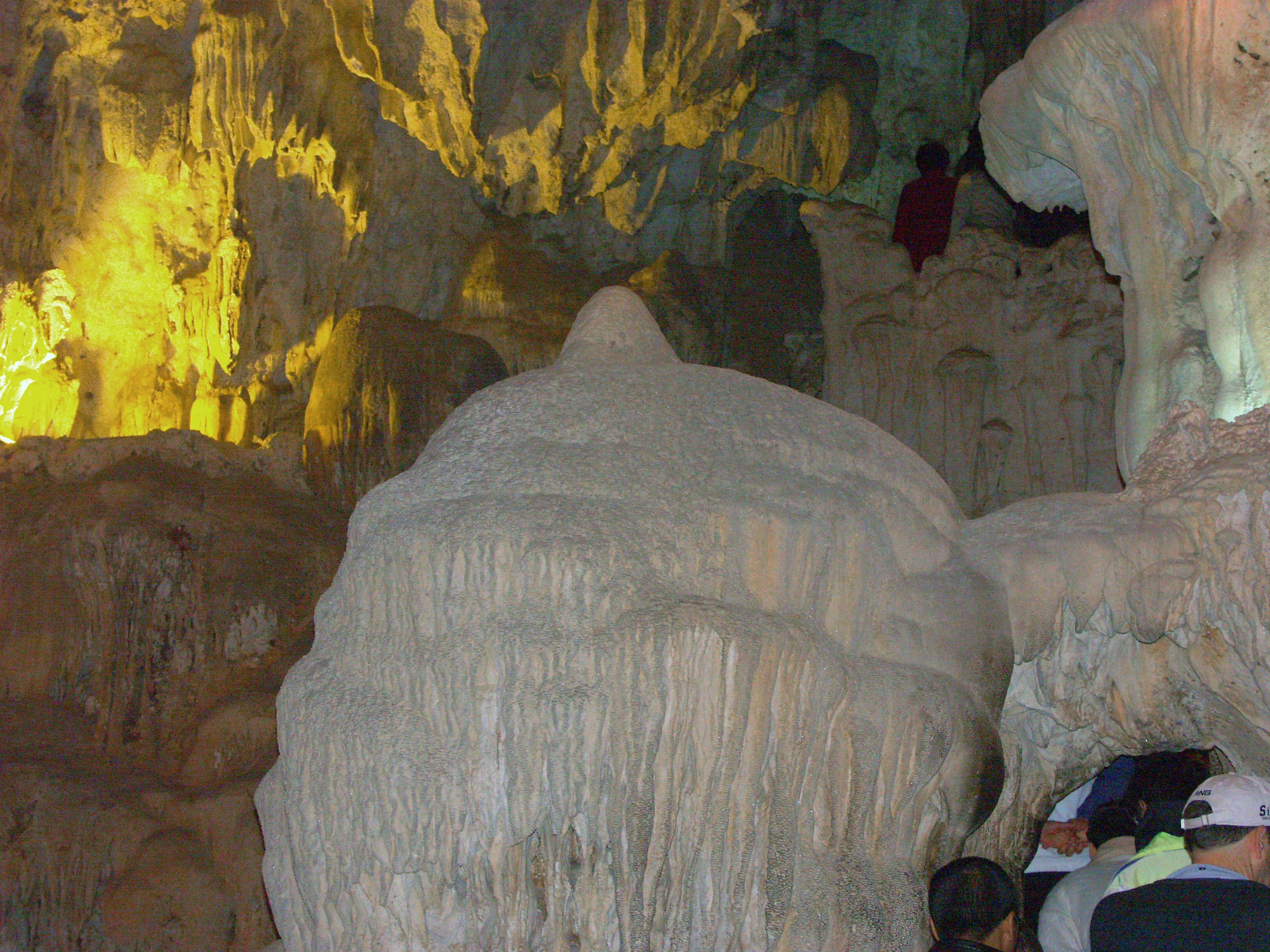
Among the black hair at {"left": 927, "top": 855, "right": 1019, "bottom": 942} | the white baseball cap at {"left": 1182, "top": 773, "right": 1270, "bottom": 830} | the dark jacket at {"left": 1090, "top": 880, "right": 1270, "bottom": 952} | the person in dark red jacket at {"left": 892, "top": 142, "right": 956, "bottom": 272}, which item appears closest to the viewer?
the dark jacket at {"left": 1090, "top": 880, "right": 1270, "bottom": 952}

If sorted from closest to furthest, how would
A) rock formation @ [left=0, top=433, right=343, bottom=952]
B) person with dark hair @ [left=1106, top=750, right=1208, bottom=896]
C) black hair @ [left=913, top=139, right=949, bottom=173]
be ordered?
1. person with dark hair @ [left=1106, top=750, right=1208, bottom=896]
2. rock formation @ [left=0, top=433, right=343, bottom=952]
3. black hair @ [left=913, top=139, right=949, bottom=173]

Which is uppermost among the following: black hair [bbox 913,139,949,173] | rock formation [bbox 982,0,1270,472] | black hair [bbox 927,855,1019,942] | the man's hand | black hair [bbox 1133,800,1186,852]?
black hair [bbox 913,139,949,173]

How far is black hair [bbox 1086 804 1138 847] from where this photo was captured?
326 centimetres

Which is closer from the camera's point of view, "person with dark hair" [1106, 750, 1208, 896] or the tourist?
"person with dark hair" [1106, 750, 1208, 896]

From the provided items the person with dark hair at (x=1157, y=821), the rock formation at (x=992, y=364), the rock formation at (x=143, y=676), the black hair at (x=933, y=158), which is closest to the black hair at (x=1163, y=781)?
the person with dark hair at (x=1157, y=821)

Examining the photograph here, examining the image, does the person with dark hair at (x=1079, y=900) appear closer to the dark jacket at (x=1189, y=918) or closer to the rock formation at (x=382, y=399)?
the dark jacket at (x=1189, y=918)

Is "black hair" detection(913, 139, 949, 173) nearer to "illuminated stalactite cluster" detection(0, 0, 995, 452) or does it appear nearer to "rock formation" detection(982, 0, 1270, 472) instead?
"illuminated stalactite cluster" detection(0, 0, 995, 452)

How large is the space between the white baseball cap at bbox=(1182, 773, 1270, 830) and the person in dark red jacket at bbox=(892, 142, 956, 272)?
819cm

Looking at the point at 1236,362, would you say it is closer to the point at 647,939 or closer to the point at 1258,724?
the point at 1258,724

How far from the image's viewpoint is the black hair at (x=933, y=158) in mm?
10805

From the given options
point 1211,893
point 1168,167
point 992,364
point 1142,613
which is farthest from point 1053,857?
point 992,364

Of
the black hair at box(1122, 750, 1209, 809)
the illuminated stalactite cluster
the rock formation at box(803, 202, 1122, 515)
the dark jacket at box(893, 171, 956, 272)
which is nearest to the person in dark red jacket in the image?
the dark jacket at box(893, 171, 956, 272)

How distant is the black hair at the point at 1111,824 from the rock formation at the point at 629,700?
0.96 ft

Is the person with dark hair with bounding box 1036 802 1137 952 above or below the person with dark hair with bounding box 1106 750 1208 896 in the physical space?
below
